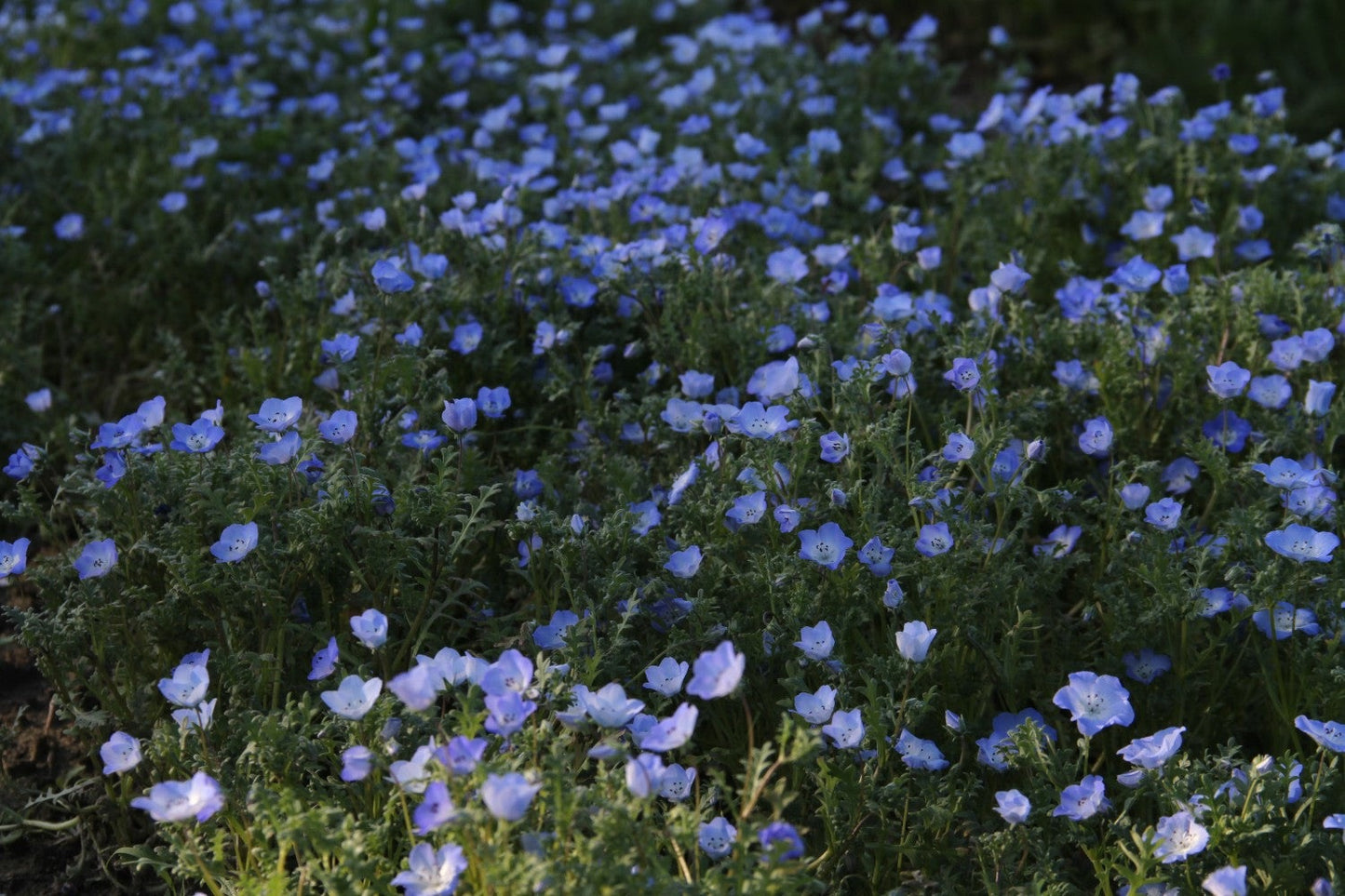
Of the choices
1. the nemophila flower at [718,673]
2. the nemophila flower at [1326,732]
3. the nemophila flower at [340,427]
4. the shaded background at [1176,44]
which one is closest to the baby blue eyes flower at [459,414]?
the nemophila flower at [340,427]

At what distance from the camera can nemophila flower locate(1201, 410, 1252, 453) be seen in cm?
263

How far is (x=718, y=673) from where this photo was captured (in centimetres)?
172

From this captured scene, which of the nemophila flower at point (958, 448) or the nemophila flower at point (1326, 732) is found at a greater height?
the nemophila flower at point (958, 448)

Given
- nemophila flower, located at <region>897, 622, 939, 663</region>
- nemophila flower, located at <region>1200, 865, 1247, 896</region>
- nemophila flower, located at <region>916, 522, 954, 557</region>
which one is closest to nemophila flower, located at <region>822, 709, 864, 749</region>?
nemophila flower, located at <region>897, 622, 939, 663</region>

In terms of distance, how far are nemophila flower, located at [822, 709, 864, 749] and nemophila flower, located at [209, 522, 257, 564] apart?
0.91 metres

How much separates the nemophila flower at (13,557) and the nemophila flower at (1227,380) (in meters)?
2.04

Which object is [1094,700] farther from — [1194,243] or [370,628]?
[1194,243]

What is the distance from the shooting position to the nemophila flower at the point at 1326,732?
6.41 feet

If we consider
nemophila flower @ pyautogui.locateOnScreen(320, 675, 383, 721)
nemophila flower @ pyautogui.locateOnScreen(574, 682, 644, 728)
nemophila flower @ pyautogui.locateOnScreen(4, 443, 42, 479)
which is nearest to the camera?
nemophila flower @ pyautogui.locateOnScreen(574, 682, 644, 728)

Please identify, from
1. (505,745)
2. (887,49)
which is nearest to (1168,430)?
(505,745)

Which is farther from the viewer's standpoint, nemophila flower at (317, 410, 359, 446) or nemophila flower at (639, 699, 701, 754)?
nemophila flower at (317, 410, 359, 446)

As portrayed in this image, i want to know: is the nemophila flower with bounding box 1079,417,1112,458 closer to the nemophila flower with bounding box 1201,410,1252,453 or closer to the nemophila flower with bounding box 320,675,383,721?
the nemophila flower with bounding box 1201,410,1252,453

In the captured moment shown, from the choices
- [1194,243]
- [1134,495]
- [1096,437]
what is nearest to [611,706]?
[1134,495]

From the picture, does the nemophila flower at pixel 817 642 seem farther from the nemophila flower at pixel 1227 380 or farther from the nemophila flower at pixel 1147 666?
the nemophila flower at pixel 1227 380
